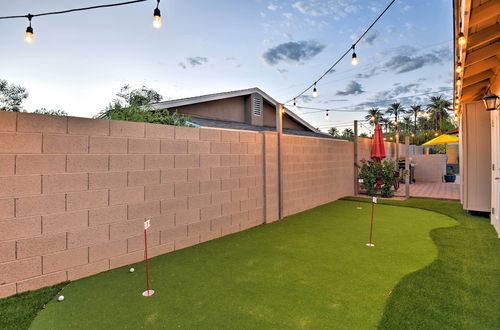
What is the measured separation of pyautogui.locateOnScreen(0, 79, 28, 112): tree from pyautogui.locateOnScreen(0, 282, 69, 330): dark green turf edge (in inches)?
616

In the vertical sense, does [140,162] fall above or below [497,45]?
below

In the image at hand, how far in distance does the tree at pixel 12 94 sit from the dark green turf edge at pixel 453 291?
18.4 meters

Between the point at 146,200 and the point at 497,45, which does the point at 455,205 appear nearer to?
the point at 497,45

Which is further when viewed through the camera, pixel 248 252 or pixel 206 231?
pixel 206 231

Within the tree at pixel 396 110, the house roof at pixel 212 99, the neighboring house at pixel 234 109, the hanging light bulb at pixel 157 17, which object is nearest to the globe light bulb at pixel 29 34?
the hanging light bulb at pixel 157 17

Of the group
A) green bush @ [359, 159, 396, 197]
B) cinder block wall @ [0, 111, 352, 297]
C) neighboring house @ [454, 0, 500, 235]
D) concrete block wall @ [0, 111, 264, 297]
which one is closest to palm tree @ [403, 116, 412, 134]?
green bush @ [359, 159, 396, 197]

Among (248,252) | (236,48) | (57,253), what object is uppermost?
(236,48)

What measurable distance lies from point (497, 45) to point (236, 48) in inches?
276

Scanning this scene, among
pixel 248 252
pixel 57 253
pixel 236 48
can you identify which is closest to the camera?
pixel 57 253

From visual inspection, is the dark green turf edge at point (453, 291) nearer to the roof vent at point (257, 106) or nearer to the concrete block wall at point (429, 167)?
the roof vent at point (257, 106)

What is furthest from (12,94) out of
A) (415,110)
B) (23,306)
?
(415,110)

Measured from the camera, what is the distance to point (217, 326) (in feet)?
6.72

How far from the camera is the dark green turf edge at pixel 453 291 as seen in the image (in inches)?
81.4

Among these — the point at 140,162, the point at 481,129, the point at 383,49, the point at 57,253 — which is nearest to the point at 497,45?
the point at 481,129
